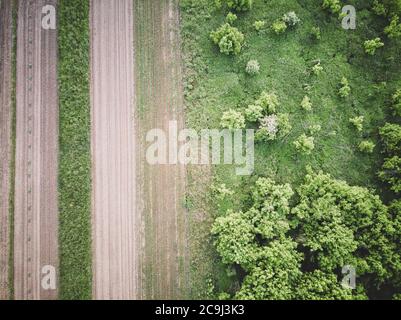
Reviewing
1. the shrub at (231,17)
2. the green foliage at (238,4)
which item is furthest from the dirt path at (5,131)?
the shrub at (231,17)

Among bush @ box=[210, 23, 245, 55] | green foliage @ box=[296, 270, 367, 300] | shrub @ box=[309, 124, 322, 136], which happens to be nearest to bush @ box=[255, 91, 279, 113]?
shrub @ box=[309, 124, 322, 136]

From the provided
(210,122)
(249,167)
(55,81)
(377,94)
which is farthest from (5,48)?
(377,94)

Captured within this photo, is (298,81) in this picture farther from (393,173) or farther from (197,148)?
(393,173)

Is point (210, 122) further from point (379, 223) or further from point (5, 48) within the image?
point (5, 48)

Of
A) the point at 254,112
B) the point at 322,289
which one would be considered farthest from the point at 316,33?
the point at 322,289

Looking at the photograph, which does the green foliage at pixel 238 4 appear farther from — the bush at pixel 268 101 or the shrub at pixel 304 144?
the shrub at pixel 304 144

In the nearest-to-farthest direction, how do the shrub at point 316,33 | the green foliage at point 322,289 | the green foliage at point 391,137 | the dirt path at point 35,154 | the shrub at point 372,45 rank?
the green foliage at point 322,289 → the dirt path at point 35,154 → the green foliage at point 391,137 → the shrub at point 372,45 → the shrub at point 316,33

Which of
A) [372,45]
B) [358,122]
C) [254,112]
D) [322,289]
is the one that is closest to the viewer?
[322,289]
